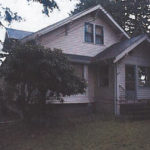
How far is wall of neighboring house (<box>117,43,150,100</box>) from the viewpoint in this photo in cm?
1118

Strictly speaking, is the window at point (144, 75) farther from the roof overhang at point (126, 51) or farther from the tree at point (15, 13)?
the tree at point (15, 13)

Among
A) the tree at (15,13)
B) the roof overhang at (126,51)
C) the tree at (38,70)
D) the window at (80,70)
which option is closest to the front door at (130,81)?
the roof overhang at (126,51)

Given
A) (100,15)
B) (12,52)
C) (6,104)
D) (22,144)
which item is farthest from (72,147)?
(100,15)

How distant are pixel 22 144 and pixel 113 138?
116 inches

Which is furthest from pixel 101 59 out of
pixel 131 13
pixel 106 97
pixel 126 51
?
pixel 131 13

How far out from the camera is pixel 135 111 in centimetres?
1057

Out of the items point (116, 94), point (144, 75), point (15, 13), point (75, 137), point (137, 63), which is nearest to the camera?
point (75, 137)

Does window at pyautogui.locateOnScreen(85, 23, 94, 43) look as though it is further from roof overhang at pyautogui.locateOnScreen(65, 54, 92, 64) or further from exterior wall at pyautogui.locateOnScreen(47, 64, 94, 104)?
exterior wall at pyautogui.locateOnScreen(47, 64, 94, 104)

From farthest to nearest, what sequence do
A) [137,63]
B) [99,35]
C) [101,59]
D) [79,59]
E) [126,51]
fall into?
[99,35] < [137,63] < [79,59] < [101,59] < [126,51]

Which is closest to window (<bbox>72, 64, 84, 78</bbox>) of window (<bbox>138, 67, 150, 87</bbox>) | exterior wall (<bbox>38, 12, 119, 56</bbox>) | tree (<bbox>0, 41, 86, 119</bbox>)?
exterior wall (<bbox>38, 12, 119, 56</bbox>)

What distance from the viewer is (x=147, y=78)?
1302 centimetres

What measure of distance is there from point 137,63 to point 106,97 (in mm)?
3115

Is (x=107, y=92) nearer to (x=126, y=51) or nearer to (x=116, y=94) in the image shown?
(x=116, y=94)

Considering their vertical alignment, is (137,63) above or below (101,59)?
below
